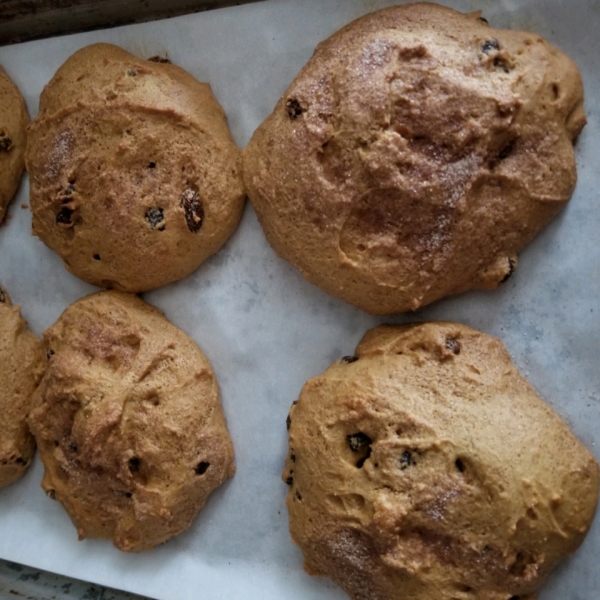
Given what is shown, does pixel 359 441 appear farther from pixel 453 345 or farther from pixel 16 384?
pixel 16 384

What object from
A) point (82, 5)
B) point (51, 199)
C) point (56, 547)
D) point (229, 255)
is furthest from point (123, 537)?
point (82, 5)

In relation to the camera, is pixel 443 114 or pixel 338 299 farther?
pixel 338 299

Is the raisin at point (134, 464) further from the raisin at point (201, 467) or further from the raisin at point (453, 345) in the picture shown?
the raisin at point (453, 345)

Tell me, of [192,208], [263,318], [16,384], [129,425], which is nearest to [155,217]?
[192,208]

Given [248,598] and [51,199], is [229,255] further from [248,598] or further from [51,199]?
[248,598]

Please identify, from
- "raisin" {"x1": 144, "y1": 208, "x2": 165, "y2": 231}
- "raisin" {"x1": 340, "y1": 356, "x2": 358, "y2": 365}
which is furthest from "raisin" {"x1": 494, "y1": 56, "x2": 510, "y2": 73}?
"raisin" {"x1": 144, "y1": 208, "x2": 165, "y2": 231}
